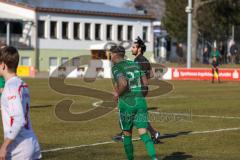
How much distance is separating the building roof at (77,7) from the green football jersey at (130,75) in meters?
62.4

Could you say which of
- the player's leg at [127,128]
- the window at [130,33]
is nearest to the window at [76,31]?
the window at [130,33]

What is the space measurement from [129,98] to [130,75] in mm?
386

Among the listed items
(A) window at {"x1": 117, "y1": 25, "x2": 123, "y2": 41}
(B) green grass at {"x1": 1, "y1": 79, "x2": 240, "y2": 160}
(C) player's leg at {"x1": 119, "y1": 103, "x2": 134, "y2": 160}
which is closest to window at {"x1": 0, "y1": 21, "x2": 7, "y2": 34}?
(A) window at {"x1": 117, "y1": 25, "x2": 123, "y2": 41}

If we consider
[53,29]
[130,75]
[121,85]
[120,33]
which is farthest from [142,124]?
[120,33]

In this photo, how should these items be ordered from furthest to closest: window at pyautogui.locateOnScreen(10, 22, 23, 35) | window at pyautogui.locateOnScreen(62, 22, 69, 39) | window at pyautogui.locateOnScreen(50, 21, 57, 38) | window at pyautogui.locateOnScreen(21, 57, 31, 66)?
1. window at pyautogui.locateOnScreen(62, 22, 69, 39)
2. window at pyautogui.locateOnScreen(50, 21, 57, 38)
3. window at pyautogui.locateOnScreen(10, 22, 23, 35)
4. window at pyautogui.locateOnScreen(21, 57, 31, 66)

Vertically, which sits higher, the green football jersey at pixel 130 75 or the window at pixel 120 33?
the window at pixel 120 33

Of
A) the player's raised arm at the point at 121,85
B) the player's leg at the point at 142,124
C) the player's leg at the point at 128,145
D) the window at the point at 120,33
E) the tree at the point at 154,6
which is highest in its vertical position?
the tree at the point at 154,6

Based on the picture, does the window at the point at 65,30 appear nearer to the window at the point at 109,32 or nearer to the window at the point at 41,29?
the window at the point at 41,29

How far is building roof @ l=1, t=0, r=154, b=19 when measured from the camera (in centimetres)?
7375

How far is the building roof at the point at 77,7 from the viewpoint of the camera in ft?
242

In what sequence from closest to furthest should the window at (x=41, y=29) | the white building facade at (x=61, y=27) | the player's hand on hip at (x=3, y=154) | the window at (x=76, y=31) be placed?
the player's hand on hip at (x=3, y=154), the white building facade at (x=61, y=27), the window at (x=41, y=29), the window at (x=76, y=31)

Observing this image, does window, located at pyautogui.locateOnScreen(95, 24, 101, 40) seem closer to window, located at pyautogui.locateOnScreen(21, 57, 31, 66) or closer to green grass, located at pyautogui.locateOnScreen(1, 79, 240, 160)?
window, located at pyautogui.locateOnScreen(21, 57, 31, 66)

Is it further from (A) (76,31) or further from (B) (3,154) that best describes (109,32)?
(B) (3,154)

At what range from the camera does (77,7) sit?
78.5 metres
